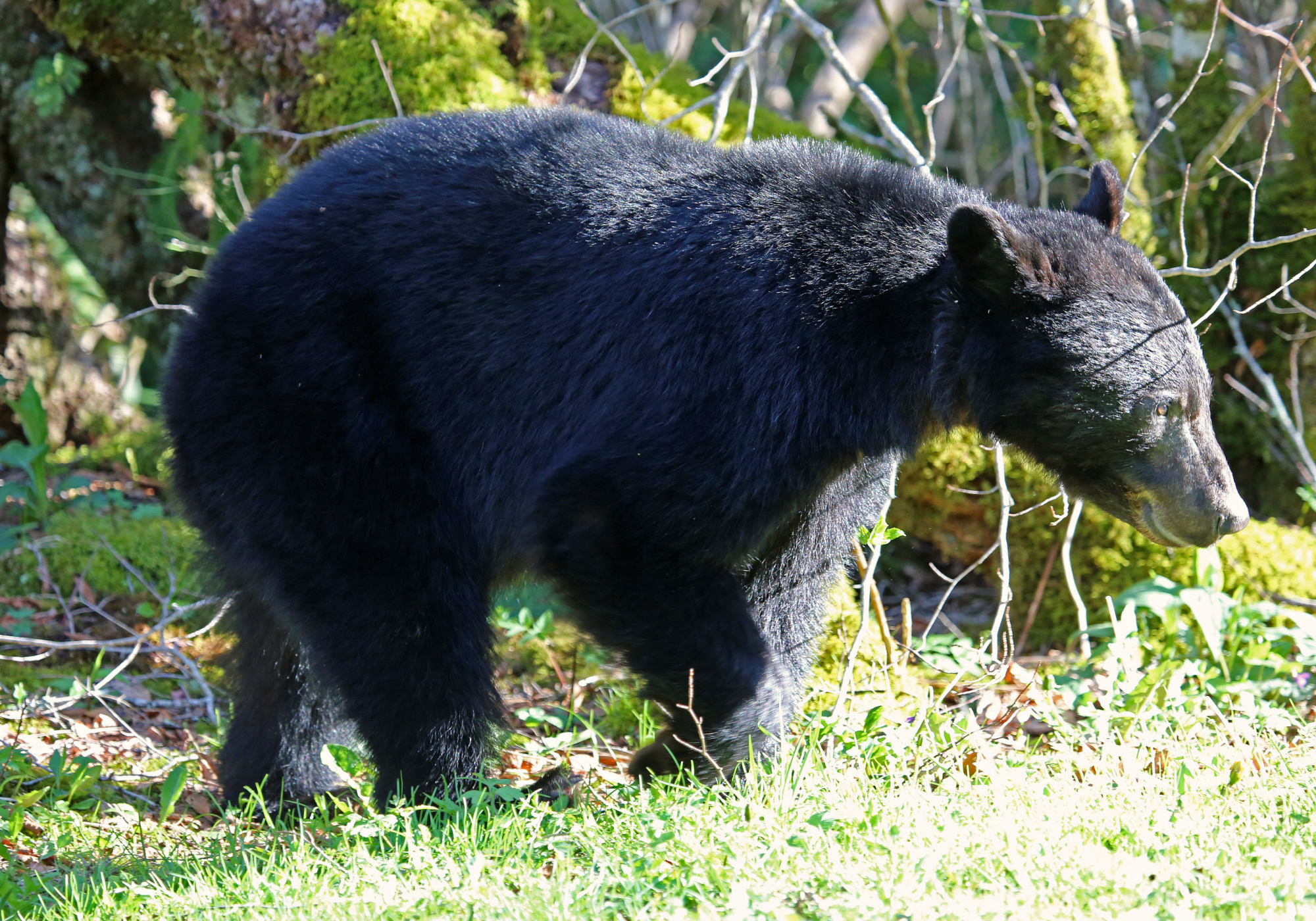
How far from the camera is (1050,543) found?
5.30 meters

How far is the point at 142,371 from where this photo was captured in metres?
8.78

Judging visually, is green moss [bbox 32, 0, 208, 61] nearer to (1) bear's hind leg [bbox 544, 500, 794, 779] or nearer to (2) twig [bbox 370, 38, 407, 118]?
(2) twig [bbox 370, 38, 407, 118]

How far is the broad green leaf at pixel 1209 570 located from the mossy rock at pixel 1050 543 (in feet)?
0.89

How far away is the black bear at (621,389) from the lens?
323cm

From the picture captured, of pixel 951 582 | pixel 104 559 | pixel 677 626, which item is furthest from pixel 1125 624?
pixel 104 559

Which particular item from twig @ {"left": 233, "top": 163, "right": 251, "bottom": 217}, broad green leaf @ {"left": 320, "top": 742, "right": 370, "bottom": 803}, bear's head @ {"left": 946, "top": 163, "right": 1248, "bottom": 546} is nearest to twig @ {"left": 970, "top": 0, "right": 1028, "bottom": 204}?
bear's head @ {"left": 946, "top": 163, "right": 1248, "bottom": 546}

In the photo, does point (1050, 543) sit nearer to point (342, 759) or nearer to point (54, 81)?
point (342, 759)

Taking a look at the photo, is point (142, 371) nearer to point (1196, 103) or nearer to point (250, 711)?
point (250, 711)

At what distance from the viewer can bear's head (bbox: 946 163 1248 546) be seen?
127 inches

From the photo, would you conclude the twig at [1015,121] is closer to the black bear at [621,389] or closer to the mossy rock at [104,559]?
the black bear at [621,389]

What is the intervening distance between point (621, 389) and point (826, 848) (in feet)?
4.42

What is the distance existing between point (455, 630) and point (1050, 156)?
14.9 ft

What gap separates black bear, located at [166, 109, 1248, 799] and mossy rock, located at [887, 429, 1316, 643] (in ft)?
5.38

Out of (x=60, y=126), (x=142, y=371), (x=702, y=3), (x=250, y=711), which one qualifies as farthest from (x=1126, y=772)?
(x=702, y=3)
